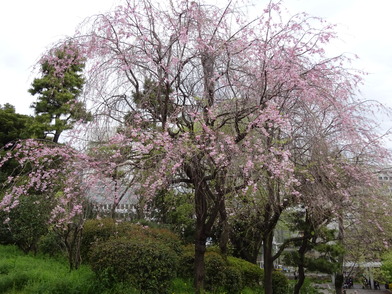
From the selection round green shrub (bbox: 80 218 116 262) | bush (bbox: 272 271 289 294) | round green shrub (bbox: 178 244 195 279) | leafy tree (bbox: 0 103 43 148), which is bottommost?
bush (bbox: 272 271 289 294)

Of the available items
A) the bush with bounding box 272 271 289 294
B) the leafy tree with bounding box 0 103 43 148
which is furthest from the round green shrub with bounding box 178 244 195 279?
the leafy tree with bounding box 0 103 43 148

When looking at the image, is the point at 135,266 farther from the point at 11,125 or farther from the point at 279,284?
the point at 11,125

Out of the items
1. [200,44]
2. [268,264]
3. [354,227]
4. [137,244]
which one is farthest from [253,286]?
[200,44]

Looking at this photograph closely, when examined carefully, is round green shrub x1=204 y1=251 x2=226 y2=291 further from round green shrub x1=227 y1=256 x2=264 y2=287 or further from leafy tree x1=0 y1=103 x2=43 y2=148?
leafy tree x1=0 y1=103 x2=43 y2=148

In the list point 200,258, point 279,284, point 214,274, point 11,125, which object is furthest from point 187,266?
point 11,125

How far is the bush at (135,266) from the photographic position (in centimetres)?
501

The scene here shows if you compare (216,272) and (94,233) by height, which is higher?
(94,233)

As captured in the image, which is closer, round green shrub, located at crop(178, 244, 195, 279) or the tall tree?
the tall tree

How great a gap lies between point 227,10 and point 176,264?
4188mm

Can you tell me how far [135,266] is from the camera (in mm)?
5039

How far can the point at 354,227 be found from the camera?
309 inches

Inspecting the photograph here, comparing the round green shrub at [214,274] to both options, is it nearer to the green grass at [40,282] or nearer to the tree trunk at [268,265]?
the tree trunk at [268,265]

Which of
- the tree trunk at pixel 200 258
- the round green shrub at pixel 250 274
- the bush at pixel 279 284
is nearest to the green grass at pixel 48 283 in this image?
the tree trunk at pixel 200 258

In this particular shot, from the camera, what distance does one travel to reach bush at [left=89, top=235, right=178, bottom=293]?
5.01 metres
